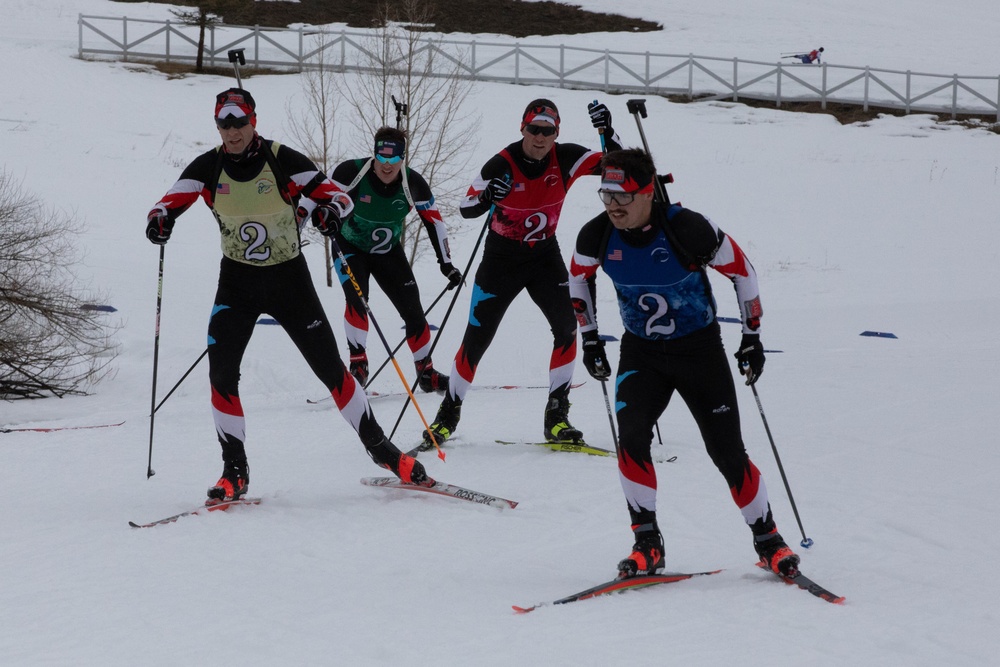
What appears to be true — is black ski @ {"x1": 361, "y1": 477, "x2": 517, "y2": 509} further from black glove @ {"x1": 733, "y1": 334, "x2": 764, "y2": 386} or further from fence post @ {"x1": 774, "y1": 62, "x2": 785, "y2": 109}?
fence post @ {"x1": 774, "y1": 62, "x2": 785, "y2": 109}

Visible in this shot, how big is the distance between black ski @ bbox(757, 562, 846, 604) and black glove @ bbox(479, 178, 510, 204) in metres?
2.94

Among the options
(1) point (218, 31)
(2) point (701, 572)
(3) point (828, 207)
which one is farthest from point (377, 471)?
(1) point (218, 31)

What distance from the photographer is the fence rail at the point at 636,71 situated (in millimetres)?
28078

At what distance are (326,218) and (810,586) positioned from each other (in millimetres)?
3101

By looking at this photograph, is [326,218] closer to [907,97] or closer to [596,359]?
[596,359]

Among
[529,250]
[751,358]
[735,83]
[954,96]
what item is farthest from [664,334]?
[954,96]

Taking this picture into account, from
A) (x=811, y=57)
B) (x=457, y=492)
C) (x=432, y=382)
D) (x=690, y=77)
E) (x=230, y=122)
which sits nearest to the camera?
(x=230, y=122)

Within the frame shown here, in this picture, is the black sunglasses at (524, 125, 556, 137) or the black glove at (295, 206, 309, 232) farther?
the black sunglasses at (524, 125, 556, 137)

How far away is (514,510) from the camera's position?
5750 mm

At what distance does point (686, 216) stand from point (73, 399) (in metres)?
9.42

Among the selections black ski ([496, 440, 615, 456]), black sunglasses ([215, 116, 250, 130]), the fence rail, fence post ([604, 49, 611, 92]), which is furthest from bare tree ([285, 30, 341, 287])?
black sunglasses ([215, 116, 250, 130])

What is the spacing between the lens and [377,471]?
22.1 ft

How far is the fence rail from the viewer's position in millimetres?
28078

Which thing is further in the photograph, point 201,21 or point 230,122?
point 201,21
